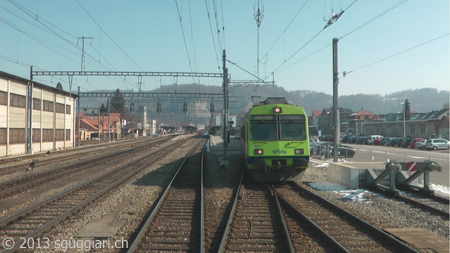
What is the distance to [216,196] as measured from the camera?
35.7 ft

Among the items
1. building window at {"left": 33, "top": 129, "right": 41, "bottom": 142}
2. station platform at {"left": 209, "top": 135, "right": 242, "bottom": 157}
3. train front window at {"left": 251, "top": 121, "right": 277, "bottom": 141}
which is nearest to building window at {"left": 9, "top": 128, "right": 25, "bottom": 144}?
building window at {"left": 33, "top": 129, "right": 41, "bottom": 142}

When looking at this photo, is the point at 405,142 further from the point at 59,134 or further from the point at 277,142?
the point at 59,134

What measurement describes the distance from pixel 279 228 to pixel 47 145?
117 ft

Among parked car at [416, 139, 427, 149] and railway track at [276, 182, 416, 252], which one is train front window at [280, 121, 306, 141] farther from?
parked car at [416, 139, 427, 149]

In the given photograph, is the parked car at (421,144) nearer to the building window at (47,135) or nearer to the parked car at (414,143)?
the parked car at (414,143)

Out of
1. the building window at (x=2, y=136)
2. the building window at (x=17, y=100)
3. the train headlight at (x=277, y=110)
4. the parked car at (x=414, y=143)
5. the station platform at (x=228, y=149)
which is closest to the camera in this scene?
the train headlight at (x=277, y=110)

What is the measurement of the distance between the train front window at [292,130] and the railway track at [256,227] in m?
2.60

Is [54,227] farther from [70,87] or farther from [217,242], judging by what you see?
[70,87]

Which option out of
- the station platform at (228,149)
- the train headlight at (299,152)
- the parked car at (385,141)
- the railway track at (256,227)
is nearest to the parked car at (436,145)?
the parked car at (385,141)

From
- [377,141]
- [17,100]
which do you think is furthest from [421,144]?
[17,100]

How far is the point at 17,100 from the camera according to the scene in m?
31.1

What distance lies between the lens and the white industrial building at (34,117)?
29197 mm

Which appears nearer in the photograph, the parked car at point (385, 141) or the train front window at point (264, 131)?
the train front window at point (264, 131)

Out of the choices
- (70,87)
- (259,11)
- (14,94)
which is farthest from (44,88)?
(259,11)
